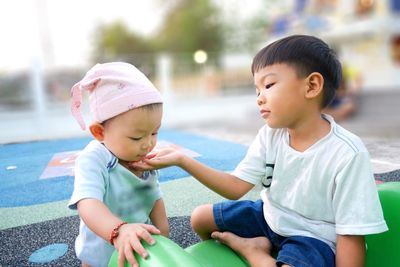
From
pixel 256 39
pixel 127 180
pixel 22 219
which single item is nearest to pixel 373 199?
pixel 127 180

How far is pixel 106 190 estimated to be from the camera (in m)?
0.85

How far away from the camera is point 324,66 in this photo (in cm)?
83

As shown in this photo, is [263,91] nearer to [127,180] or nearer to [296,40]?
[296,40]

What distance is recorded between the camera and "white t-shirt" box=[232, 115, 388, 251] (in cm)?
79

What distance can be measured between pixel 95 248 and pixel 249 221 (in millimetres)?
371

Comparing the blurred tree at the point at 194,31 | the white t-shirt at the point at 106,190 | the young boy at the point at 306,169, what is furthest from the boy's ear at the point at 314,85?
the blurred tree at the point at 194,31

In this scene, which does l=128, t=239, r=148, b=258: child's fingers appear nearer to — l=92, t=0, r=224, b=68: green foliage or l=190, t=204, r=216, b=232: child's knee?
l=190, t=204, r=216, b=232: child's knee

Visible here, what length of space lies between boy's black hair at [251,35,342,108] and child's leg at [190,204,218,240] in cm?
39

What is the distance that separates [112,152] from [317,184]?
0.42 metres

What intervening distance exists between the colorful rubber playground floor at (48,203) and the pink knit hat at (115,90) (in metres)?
0.35

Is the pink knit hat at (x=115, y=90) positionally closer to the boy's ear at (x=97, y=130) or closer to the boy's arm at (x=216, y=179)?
the boy's ear at (x=97, y=130)

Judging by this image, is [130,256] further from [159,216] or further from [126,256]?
[159,216]

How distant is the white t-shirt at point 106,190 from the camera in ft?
2.62

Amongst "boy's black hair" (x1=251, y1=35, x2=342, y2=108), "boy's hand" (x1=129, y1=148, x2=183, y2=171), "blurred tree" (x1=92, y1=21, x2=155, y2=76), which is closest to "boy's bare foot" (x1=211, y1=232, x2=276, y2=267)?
"boy's hand" (x1=129, y1=148, x2=183, y2=171)
